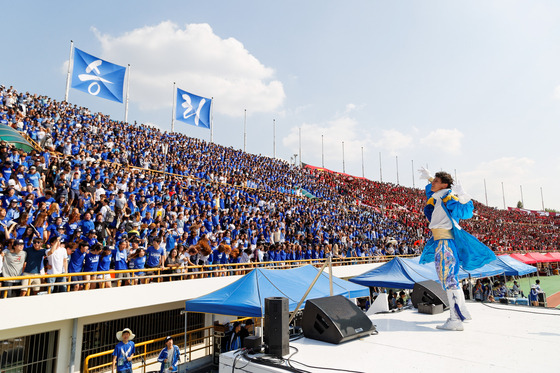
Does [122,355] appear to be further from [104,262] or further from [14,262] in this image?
[14,262]

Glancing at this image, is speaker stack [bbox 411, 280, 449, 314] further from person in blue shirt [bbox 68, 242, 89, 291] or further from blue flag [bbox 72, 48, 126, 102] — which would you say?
blue flag [bbox 72, 48, 126, 102]

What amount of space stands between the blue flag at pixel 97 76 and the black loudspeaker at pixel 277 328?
2362 centimetres

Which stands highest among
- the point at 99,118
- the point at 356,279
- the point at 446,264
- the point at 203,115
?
the point at 203,115

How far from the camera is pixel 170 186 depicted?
1584 cm

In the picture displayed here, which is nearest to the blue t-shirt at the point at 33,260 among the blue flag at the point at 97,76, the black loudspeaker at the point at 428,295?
the black loudspeaker at the point at 428,295

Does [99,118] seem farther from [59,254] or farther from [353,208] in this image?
[353,208]

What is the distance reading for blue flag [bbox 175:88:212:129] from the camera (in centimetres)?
2806

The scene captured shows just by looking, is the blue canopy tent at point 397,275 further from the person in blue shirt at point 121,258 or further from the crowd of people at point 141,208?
the person in blue shirt at point 121,258

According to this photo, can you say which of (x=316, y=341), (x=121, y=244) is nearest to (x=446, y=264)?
(x=316, y=341)

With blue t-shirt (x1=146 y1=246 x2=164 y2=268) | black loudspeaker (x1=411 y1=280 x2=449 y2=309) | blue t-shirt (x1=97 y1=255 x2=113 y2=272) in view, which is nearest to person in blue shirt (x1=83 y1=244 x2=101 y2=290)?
blue t-shirt (x1=97 y1=255 x2=113 y2=272)

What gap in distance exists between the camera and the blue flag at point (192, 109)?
2806cm

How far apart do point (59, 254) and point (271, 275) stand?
492 centimetres

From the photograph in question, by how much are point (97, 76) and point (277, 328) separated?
80.8 feet

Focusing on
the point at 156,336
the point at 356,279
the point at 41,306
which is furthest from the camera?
the point at 356,279
